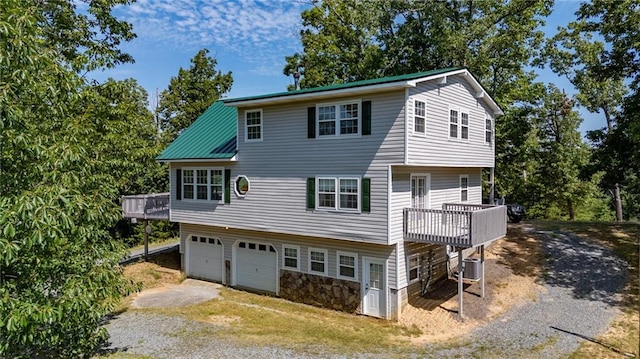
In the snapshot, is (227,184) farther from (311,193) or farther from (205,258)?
(205,258)

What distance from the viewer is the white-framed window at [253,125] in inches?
667

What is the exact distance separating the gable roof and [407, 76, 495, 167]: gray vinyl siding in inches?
13.6

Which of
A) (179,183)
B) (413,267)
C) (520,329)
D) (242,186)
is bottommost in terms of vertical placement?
(520,329)

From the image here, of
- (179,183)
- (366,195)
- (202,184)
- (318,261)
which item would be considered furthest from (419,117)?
(179,183)

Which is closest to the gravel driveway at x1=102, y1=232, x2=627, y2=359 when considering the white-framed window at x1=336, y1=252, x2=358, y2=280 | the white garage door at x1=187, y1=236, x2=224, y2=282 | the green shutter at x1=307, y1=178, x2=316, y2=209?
the white-framed window at x1=336, y1=252, x2=358, y2=280

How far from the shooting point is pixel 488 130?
1998 cm

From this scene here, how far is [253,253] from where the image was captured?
18.5 metres

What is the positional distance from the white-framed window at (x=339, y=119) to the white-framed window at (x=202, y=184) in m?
5.50

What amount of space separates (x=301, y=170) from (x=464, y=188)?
27.4 feet

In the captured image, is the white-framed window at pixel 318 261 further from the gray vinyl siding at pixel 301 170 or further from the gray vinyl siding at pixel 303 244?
the gray vinyl siding at pixel 301 170

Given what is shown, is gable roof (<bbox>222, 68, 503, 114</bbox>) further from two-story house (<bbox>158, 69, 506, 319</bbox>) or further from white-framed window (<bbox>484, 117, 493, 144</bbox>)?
white-framed window (<bbox>484, 117, 493, 144</bbox>)

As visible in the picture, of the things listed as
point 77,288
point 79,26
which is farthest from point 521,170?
point 77,288

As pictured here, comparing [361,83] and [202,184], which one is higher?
[361,83]

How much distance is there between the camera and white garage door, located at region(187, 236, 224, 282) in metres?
19.7
